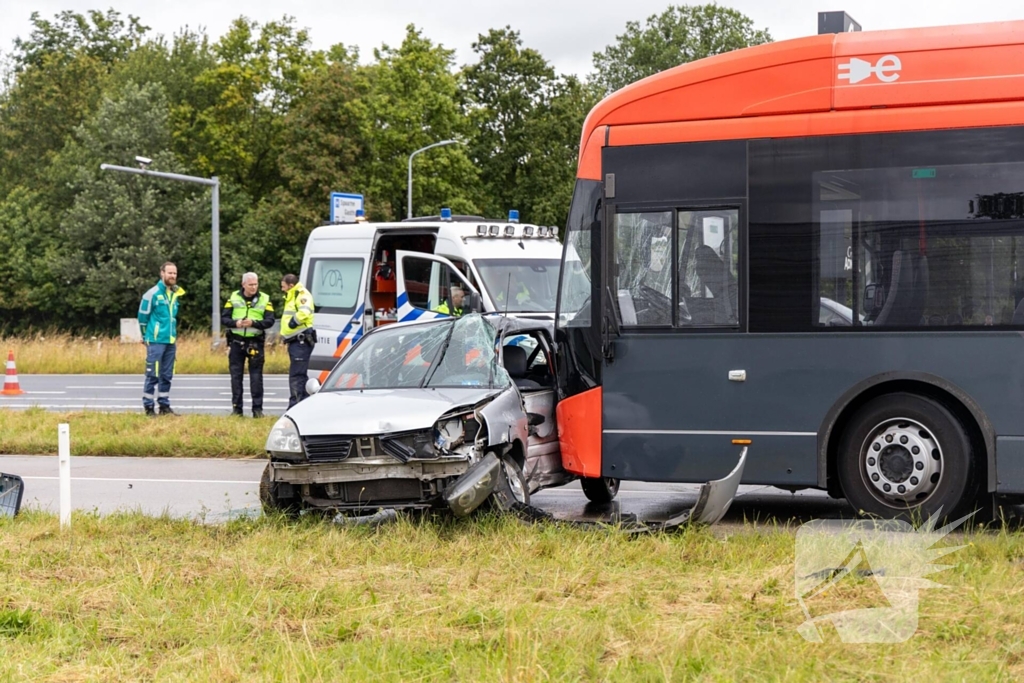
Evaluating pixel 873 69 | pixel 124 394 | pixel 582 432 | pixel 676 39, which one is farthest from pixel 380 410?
pixel 676 39

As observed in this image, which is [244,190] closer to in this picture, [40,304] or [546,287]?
[40,304]

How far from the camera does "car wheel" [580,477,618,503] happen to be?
10.4 metres

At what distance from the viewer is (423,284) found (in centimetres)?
1794

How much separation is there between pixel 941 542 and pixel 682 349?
2243 mm

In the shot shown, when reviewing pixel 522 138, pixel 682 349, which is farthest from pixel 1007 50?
pixel 522 138

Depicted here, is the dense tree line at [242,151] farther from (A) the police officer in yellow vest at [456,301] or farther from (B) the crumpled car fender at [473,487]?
(B) the crumpled car fender at [473,487]

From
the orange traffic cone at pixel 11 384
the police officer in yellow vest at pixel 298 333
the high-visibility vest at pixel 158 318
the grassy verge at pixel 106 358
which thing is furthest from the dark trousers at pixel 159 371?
the grassy verge at pixel 106 358

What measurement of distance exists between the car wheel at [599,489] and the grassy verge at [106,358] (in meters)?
20.1

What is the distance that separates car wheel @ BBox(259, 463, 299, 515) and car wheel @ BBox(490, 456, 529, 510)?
1.43 metres

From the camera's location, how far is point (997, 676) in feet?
15.7

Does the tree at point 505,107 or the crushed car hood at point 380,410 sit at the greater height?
the tree at point 505,107

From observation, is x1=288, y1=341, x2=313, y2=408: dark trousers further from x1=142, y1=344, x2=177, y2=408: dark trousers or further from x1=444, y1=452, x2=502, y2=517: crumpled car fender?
x1=444, y1=452, x2=502, y2=517: crumpled car fender

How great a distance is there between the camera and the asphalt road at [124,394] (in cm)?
2072
